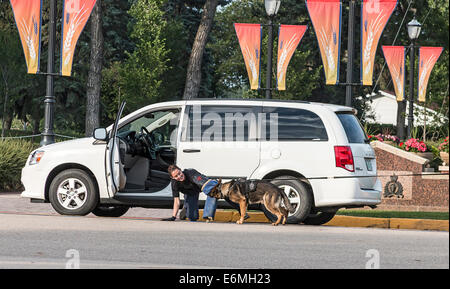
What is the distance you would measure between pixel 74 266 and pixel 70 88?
3745cm

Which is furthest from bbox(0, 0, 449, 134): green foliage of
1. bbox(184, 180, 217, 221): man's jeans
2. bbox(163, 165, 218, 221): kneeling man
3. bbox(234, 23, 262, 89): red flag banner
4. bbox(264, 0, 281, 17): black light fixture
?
bbox(163, 165, 218, 221): kneeling man

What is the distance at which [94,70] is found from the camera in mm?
34688

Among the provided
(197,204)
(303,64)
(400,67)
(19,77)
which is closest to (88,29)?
(19,77)

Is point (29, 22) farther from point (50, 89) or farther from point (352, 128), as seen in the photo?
point (352, 128)

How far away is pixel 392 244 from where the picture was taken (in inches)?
381

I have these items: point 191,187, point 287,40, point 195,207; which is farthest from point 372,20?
point 191,187

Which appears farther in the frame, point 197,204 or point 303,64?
point 303,64

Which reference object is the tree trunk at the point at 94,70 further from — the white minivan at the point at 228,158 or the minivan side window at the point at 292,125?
the minivan side window at the point at 292,125

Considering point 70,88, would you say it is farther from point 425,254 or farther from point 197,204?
point 425,254

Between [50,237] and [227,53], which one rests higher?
[227,53]

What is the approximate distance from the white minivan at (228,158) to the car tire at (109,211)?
3.52 ft

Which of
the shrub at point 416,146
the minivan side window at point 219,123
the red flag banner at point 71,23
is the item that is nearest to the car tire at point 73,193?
the minivan side window at point 219,123

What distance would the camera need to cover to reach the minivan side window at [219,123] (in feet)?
36.9

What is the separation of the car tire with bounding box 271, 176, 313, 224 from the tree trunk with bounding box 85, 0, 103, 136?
77.3ft
